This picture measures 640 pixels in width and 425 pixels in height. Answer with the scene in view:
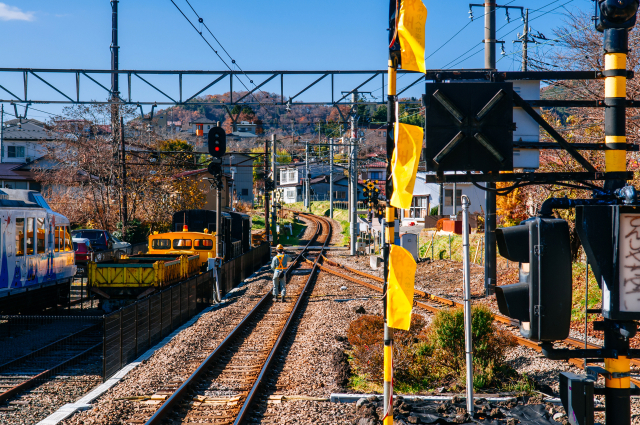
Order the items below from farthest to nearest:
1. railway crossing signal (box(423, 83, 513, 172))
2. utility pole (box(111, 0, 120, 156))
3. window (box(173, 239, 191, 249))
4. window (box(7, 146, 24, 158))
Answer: window (box(7, 146, 24, 158)) → utility pole (box(111, 0, 120, 156)) → window (box(173, 239, 191, 249)) → railway crossing signal (box(423, 83, 513, 172))

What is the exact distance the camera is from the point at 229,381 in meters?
10.0

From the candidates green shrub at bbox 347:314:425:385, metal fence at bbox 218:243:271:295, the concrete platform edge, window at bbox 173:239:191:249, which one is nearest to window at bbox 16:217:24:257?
the concrete platform edge

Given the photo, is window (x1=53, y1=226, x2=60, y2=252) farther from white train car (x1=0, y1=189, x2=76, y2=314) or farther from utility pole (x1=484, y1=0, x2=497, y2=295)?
utility pole (x1=484, y1=0, x2=497, y2=295)

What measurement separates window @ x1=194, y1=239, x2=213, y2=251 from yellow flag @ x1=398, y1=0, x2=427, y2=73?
1857 cm

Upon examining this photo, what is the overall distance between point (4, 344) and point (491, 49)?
14701 millimetres

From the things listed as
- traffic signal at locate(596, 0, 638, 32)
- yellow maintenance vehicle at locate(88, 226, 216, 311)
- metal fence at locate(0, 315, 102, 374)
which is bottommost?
metal fence at locate(0, 315, 102, 374)

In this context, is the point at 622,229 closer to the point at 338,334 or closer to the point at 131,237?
the point at 338,334

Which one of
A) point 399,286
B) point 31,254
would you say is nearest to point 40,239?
point 31,254

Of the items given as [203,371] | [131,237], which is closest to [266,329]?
[203,371]

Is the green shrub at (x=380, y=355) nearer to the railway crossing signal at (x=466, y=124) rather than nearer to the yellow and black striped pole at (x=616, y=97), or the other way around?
the railway crossing signal at (x=466, y=124)

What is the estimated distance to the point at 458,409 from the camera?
24.0 feet

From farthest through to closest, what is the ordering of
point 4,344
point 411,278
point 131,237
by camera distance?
point 131,237 → point 4,344 → point 411,278

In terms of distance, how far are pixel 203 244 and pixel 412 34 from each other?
18701mm

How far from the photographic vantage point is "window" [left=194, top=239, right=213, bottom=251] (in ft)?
73.9
